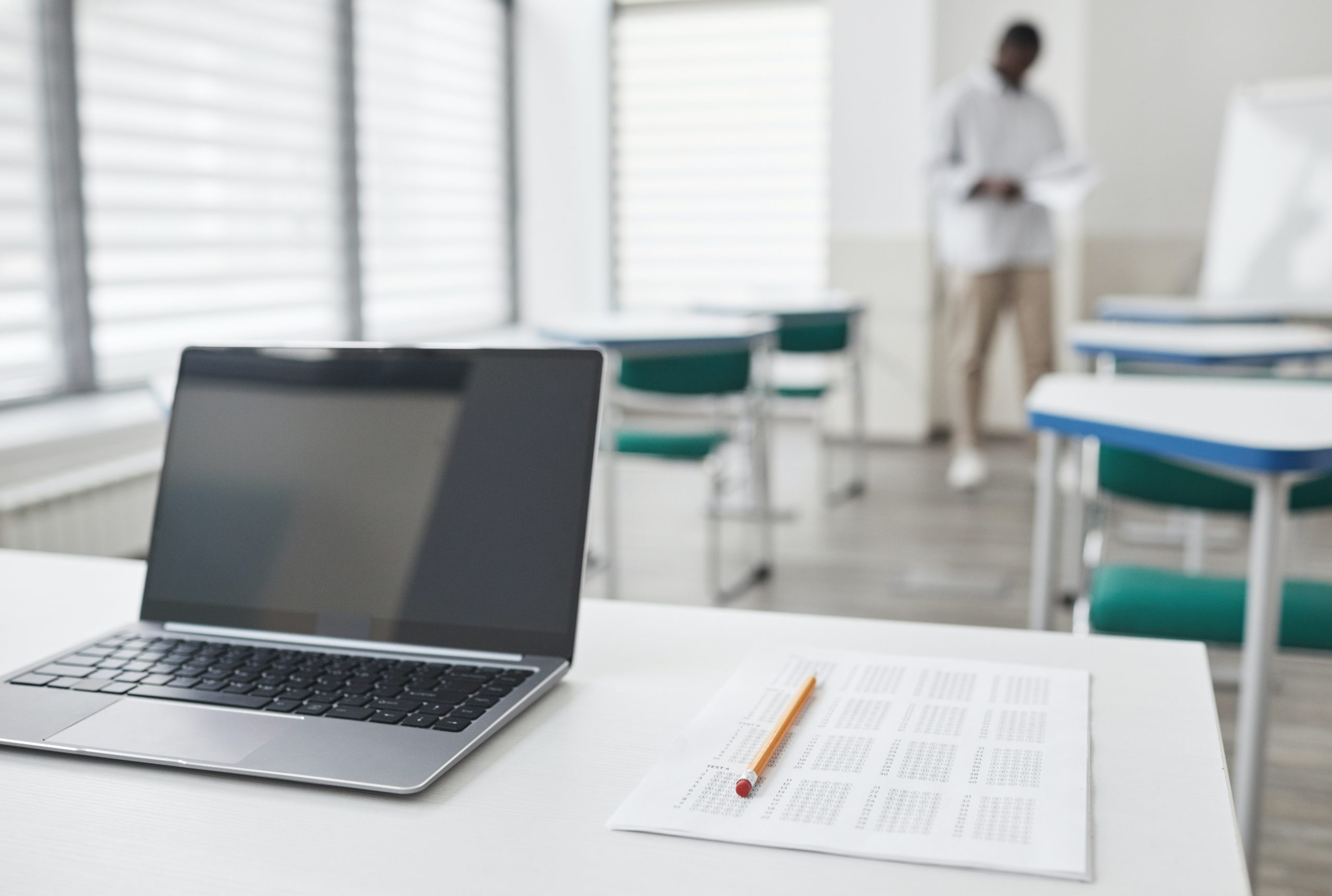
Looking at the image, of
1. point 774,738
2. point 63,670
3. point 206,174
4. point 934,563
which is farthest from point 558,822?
point 206,174

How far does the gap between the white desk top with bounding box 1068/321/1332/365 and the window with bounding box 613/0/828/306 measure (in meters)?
3.05

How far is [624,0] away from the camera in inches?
263

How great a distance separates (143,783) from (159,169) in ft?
11.2

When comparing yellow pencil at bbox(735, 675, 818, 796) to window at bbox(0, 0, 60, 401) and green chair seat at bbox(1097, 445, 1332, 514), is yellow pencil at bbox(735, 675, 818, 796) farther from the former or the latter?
window at bbox(0, 0, 60, 401)

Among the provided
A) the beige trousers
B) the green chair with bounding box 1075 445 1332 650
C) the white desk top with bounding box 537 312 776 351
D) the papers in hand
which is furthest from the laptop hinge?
the beige trousers

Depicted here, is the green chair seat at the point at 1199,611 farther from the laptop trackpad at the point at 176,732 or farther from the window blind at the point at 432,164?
the window blind at the point at 432,164

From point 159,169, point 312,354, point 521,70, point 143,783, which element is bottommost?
point 143,783

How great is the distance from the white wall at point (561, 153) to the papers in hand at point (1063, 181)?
2.62m

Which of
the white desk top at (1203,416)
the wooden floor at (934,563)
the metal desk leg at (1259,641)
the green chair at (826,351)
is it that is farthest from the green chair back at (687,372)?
the metal desk leg at (1259,641)

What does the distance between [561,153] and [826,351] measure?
2.54m

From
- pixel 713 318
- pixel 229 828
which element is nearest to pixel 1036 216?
pixel 713 318

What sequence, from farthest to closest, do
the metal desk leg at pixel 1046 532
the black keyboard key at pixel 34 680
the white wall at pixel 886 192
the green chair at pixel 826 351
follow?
1. the white wall at pixel 886 192
2. the green chair at pixel 826 351
3. the metal desk leg at pixel 1046 532
4. the black keyboard key at pixel 34 680

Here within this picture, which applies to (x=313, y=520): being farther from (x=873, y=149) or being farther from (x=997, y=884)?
(x=873, y=149)

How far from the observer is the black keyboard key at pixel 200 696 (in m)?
0.78
